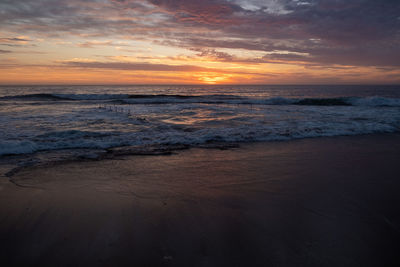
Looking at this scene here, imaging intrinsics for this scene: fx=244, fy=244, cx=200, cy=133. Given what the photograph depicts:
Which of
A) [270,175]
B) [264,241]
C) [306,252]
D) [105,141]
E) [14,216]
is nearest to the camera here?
[306,252]

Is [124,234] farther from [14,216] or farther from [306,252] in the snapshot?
[306,252]

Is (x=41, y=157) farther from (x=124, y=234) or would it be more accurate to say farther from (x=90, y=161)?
(x=124, y=234)

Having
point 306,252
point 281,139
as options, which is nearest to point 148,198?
point 306,252

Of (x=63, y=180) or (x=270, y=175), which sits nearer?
(x=63, y=180)

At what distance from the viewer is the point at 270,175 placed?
4.48 metres

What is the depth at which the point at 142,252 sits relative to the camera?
2.39m

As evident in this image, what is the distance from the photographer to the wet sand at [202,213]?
2.35m

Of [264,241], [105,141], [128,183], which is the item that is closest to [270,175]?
[264,241]

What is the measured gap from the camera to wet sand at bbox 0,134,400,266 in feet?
7.72

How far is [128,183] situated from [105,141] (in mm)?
3380

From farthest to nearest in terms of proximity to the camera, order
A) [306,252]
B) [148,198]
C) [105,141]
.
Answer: [105,141]
[148,198]
[306,252]

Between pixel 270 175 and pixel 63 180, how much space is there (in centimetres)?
363

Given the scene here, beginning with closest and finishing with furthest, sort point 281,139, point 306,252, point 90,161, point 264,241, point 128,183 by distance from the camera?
point 306,252 → point 264,241 → point 128,183 → point 90,161 → point 281,139

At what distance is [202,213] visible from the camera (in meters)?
3.12
